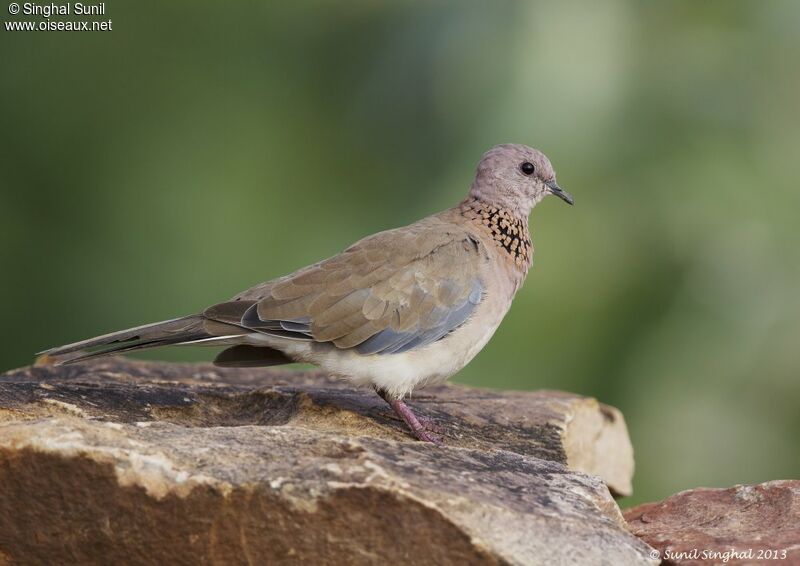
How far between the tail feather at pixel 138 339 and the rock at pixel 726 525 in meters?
2.01

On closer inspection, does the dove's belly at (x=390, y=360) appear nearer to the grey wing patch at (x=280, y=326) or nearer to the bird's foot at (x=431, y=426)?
the grey wing patch at (x=280, y=326)

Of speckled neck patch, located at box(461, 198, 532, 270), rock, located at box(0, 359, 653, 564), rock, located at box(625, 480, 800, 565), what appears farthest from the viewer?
speckled neck patch, located at box(461, 198, 532, 270)

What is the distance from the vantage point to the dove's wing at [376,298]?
4.78 metres

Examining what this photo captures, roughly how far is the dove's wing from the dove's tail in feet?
0.27

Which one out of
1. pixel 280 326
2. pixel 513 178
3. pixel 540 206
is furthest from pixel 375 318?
pixel 540 206

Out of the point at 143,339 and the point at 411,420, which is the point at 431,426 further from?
the point at 143,339

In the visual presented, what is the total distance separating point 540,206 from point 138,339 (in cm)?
431

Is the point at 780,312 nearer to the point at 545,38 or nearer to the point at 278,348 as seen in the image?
the point at 545,38

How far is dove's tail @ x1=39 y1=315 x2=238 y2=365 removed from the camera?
462 cm

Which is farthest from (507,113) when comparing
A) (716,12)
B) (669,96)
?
(716,12)

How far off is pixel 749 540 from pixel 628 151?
4.57m

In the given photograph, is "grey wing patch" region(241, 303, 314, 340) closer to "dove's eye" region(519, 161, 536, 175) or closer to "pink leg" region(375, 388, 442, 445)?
"pink leg" region(375, 388, 442, 445)

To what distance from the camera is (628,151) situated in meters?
8.01

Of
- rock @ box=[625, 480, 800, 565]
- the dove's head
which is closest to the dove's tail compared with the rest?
the dove's head
